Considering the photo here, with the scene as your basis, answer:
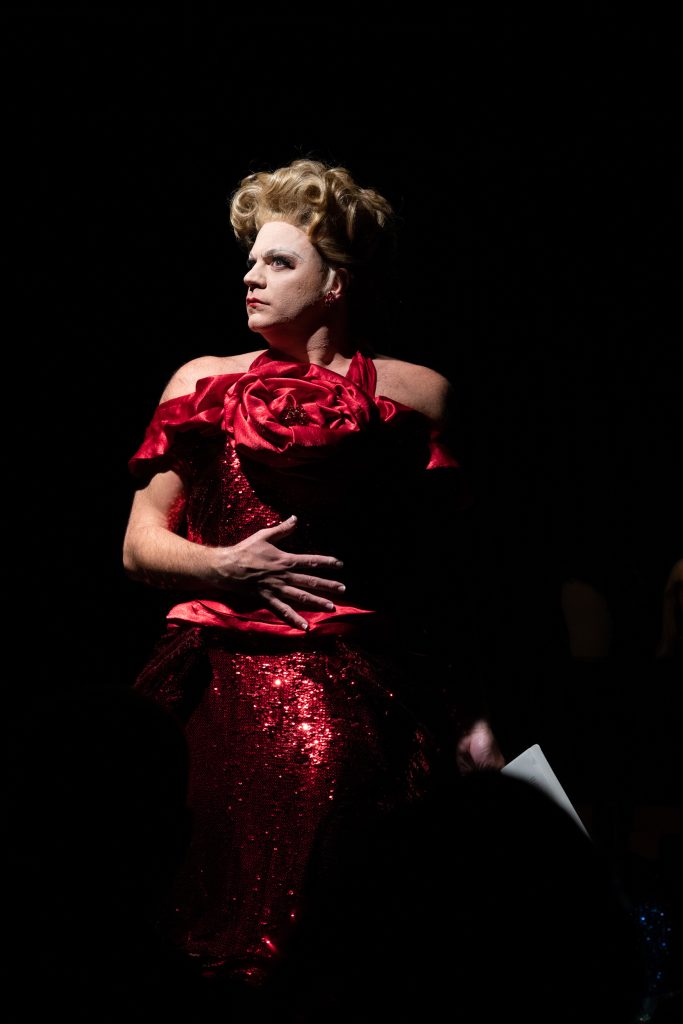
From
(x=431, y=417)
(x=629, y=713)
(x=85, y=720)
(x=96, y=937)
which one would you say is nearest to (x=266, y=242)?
(x=431, y=417)

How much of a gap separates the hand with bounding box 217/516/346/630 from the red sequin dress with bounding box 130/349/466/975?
0.10 ft

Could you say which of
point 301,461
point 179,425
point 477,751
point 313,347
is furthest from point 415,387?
point 477,751

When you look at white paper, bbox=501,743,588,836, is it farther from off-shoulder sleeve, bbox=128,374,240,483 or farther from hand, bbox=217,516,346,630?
off-shoulder sleeve, bbox=128,374,240,483

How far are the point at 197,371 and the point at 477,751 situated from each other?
0.78 metres

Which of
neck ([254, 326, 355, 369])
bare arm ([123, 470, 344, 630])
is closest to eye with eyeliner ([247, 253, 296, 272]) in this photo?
neck ([254, 326, 355, 369])

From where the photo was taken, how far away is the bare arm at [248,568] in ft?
5.03

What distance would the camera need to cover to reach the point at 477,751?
1.72 m

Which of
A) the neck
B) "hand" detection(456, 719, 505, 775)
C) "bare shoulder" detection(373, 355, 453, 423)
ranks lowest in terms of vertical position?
"hand" detection(456, 719, 505, 775)

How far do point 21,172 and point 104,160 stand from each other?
0.18m

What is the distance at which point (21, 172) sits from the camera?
2.20m

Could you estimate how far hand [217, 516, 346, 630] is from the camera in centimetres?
153

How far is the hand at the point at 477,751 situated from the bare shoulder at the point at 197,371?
0.72 meters

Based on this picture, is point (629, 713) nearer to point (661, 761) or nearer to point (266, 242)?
point (661, 761)

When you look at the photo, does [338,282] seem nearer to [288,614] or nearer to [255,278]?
[255,278]
